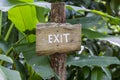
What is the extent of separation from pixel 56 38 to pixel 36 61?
0.09 m

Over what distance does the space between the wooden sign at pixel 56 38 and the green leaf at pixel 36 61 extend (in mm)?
39

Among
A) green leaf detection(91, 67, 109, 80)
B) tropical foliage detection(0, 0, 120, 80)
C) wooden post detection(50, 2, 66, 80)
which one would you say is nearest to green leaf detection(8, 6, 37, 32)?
tropical foliage detection(0, 0, 120, 80)

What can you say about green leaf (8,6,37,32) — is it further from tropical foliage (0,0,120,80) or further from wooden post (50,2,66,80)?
wooden post (50,2,66,80)

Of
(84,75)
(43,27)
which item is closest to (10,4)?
(43,27)

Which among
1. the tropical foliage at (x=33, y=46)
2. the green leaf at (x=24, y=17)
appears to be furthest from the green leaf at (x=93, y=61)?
the green leaf at (x=24, y=17)

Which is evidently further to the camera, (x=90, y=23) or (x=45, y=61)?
(x=90, y=23)

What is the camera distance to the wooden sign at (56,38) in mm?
764

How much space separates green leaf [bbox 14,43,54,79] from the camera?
0.75 m

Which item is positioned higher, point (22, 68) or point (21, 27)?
point (21, 27)

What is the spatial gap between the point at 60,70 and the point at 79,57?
10cm

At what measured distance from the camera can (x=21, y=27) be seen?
909 millimetres

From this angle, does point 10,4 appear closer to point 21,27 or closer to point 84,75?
point 21,27

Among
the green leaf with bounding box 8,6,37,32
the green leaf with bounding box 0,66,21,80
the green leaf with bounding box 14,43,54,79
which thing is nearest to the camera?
the green leaf with bounding box 0,66,21,80

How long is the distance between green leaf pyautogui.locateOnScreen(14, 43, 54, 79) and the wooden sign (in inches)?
1.5
